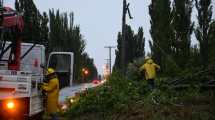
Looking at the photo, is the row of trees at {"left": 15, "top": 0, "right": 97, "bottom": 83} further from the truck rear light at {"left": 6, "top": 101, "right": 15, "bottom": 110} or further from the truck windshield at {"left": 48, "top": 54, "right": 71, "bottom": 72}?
the truck rear light at {"left": 6, "top": 101, "right": 15, "bottom": 110}

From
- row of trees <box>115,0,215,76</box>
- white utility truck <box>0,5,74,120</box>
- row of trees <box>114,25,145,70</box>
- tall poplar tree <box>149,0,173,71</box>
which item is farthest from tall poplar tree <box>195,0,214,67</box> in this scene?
row of trees <box>114,25,145,70</box>

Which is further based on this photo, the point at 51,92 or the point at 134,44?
the point at 134,44

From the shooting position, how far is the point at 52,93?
14508 mm

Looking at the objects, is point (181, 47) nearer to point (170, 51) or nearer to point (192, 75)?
point (170, 51)

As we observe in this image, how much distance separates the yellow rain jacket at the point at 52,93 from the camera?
47.2 feet

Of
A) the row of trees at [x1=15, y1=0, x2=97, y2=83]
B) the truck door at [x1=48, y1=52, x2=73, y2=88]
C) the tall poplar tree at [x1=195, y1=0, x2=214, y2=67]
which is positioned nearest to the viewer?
the truck door at [x1=48, y1=52, x2=73, y2=88]

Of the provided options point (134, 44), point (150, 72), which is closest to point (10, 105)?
point (150, 72)

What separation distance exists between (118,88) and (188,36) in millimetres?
18893

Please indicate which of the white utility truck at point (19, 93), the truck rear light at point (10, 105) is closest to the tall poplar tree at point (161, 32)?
the white utility truck at point (19, 93)

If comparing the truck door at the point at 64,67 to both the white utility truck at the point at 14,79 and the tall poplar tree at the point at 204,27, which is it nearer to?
the white utility truck at the point at 14,79

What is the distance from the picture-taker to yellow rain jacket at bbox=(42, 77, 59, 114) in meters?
14.4

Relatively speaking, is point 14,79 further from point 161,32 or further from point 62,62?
point 161,32

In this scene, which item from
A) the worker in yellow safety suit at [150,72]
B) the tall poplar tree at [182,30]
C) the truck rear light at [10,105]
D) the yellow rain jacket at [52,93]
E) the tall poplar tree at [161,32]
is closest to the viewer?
the truck rear light at [10,105]

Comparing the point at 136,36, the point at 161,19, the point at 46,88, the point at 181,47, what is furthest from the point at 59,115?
the point at 136,36
